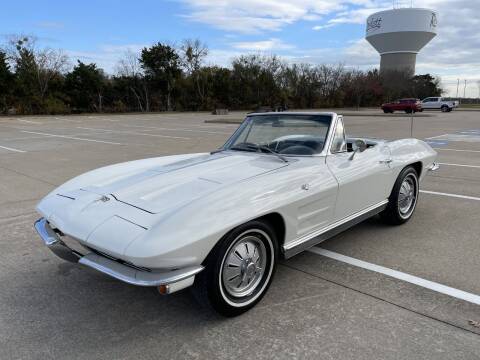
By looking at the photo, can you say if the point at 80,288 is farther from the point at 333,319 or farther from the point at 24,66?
the point at 24,66

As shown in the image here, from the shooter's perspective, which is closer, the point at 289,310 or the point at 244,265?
the point at 244,265

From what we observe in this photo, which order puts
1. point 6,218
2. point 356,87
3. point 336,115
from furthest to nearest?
point 356,87 → point 6,218 → point 336,115

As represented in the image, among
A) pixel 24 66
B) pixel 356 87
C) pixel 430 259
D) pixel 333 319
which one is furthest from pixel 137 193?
pixel 356 87

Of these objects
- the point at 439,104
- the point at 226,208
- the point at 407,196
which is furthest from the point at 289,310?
the point at 439,104

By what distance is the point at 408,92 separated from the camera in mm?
64625

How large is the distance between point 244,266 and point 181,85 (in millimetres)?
53153

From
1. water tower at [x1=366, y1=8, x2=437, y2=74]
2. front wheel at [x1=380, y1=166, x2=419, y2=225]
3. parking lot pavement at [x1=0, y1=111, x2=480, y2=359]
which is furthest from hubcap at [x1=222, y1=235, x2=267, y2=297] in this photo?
water tower at [x1=366, y1=8, x2=437, y2=74]

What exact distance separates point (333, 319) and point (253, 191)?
1.06 meters

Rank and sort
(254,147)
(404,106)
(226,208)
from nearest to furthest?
(226,208)
(254,147)
(404,106)

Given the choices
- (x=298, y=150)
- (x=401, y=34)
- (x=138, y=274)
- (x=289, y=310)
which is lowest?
(x=289, y=310)

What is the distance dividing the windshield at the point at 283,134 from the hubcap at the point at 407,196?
1.43 meters

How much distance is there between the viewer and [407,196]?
4.66 metres

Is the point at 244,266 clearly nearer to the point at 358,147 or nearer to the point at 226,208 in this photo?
the point at 226,208

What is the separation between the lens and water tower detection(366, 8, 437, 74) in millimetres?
71375
